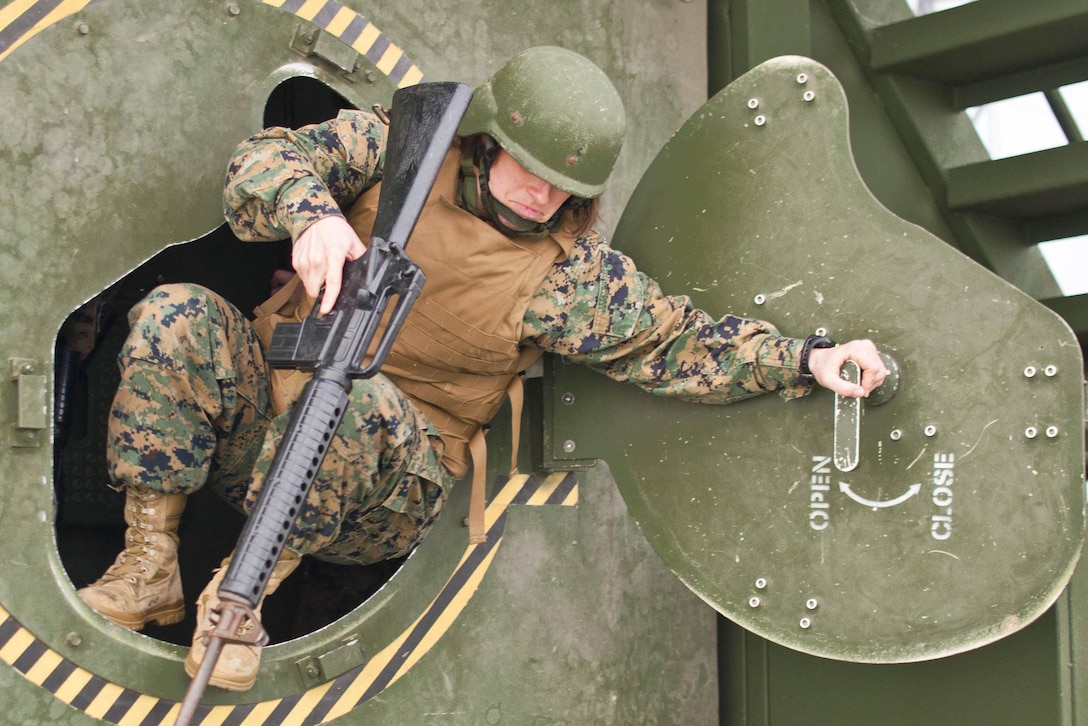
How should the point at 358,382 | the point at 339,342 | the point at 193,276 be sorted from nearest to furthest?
1. the point at 339,342
2. the point at 358,382
3. the point at 193,276

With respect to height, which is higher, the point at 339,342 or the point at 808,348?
the point at 808,348

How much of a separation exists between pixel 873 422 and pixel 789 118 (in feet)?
1.94

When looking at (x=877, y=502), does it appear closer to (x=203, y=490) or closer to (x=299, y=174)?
(x=299, y=174)

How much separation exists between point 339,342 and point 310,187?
0.31 meters

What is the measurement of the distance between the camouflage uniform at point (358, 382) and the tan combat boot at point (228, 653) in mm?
85

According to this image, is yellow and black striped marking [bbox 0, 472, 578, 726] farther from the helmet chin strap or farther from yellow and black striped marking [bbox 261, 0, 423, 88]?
yellow and black striped marking [bbox 261, 0, 423, 88]

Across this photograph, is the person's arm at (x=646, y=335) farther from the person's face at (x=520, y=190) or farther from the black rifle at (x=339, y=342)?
the black rifle at (x=339, y=342)

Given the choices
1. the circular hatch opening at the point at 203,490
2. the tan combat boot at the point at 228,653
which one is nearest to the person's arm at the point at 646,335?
the tan combat boot at the point at 228,653

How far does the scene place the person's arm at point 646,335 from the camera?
2.62 metres

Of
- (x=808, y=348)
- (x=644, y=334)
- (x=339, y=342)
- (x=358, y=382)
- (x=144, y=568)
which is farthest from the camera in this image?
(x=644, y=334)

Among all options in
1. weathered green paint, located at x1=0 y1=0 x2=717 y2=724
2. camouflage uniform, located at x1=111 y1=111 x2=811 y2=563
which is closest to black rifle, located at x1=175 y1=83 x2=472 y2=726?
camouflage uniform, located at x1=111 y1=111 x2=811 y2=563

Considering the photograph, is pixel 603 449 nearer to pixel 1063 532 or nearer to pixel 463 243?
pixel 463 243

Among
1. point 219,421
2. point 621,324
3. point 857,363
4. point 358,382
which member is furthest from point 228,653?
point 857,363

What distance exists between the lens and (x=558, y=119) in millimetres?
2477
